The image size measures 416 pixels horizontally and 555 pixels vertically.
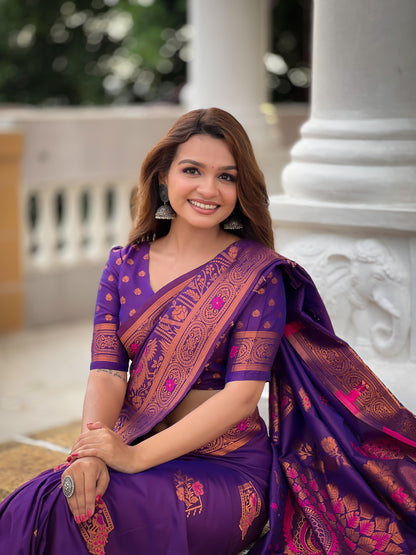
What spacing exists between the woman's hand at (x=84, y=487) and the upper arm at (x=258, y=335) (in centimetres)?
42

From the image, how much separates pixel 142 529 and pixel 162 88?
11668 millimetres

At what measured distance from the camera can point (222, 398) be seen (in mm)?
2408

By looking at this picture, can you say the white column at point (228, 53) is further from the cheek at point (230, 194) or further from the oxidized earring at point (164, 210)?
the cheek at point (230, 194)

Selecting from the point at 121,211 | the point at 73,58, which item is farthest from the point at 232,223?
the point at 73,58

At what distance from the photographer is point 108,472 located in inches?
90.3

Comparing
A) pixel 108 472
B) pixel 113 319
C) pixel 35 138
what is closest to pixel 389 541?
pixel 108 472

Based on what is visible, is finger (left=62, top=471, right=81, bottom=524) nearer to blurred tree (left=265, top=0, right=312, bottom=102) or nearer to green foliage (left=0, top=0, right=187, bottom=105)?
blurred tree (left=265, top=0, right=312, bottom=102)

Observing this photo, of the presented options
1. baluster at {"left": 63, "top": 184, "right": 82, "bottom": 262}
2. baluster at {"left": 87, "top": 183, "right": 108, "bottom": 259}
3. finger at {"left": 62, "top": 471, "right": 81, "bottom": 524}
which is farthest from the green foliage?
finger at {"left": 62, "top": 471, "right": 81, "bottom": 524}

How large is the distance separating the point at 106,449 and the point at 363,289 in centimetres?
116

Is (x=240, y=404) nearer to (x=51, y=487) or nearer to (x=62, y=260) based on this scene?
(x=51, y=487)

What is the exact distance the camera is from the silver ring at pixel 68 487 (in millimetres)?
2215

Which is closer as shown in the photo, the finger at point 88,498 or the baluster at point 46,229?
the finger at point 88,498

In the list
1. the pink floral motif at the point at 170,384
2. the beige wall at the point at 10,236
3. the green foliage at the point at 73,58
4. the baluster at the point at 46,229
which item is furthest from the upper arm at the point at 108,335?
the green foliage at the point at 73,58

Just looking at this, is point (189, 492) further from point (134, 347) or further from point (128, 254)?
point (128, 254)
